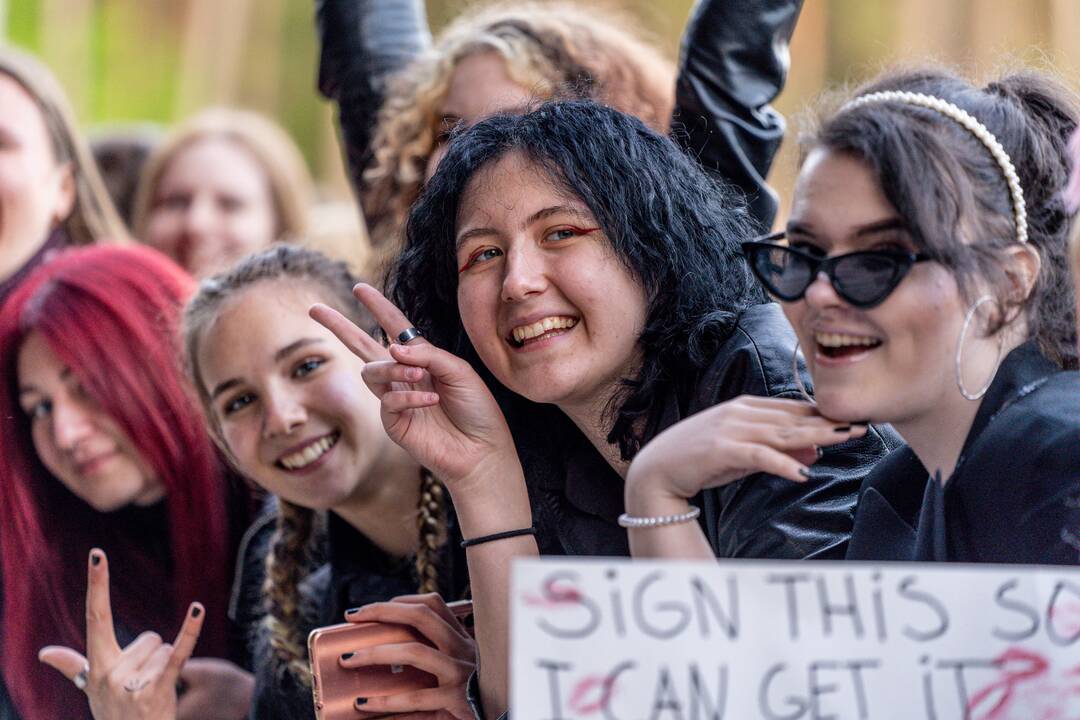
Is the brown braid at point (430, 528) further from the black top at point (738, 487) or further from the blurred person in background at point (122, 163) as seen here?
the blurred person in background at point (122, 163)

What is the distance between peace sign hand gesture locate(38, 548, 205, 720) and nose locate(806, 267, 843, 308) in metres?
1.10

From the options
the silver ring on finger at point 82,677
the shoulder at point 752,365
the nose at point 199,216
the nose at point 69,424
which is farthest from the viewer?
the nose at point 199,216

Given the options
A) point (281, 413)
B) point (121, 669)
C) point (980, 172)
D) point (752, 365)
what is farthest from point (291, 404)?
point (980, 172)

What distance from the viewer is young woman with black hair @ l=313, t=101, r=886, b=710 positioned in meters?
1.53

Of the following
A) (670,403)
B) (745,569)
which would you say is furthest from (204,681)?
(745,569)

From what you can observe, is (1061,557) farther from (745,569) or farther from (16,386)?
(16,386)

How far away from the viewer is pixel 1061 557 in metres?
1.17

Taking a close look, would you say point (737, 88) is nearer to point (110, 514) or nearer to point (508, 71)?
point (508, 71)

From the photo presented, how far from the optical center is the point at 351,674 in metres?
1.60

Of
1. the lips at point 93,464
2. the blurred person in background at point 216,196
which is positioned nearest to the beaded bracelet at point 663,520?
the lips at point 93,464

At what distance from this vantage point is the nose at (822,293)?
4.00 feet

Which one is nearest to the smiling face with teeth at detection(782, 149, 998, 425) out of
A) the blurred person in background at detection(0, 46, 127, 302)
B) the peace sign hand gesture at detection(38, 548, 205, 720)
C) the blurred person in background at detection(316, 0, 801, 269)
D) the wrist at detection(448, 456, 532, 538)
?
the wrist at detection(448, 456, 532, 538)

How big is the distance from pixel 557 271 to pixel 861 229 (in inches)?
16.3

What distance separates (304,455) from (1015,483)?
1.12 metres
